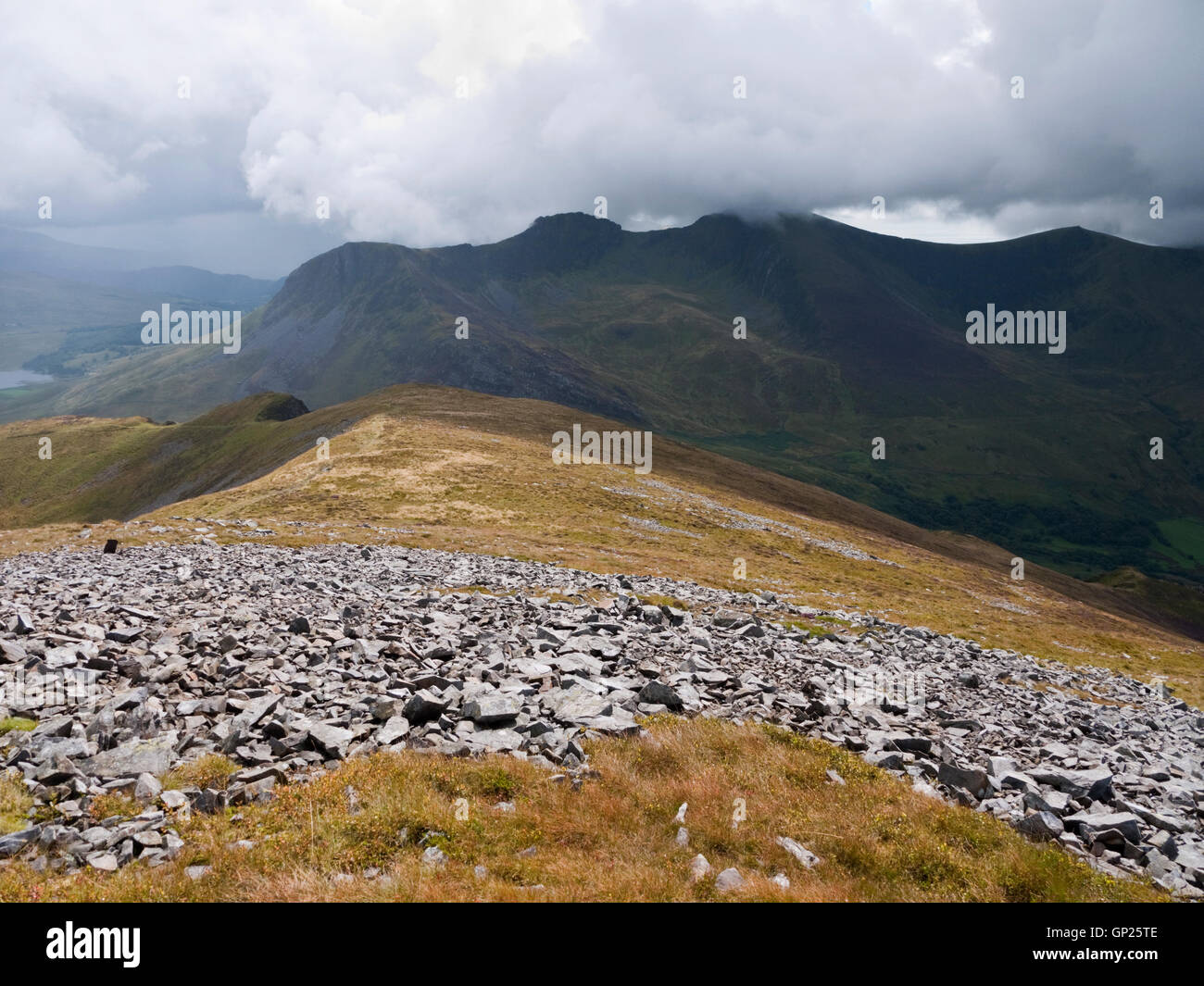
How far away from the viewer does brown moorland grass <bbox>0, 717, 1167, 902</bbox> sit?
8.22 m

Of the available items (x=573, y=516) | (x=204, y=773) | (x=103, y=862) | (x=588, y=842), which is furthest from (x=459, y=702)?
(x=573, y=516)

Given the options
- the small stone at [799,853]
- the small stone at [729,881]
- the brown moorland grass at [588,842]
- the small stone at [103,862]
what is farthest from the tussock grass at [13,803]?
the small stone at [799,853]

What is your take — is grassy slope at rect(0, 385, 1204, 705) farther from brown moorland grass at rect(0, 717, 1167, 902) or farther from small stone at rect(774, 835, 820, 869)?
small stone at rect(774, 835, 820, 869)

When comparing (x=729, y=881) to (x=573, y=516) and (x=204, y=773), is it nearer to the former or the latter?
(x=204, y=773)

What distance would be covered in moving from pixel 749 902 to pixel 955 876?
3.58m

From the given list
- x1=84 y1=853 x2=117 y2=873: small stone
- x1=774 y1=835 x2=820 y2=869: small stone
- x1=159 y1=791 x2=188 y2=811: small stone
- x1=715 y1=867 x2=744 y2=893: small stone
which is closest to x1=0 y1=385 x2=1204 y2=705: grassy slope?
x1=774 y1=835 x2=820 y2=869: small stone

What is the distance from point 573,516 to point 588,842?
6776cm

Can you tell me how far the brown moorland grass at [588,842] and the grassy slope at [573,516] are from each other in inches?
1453

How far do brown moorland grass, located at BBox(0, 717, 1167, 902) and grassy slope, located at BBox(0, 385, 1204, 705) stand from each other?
121ft

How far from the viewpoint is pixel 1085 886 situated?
9.41 m

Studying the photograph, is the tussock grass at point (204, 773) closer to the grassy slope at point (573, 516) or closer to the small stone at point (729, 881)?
the small stone at point (729, 881)

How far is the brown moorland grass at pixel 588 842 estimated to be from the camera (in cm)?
822
